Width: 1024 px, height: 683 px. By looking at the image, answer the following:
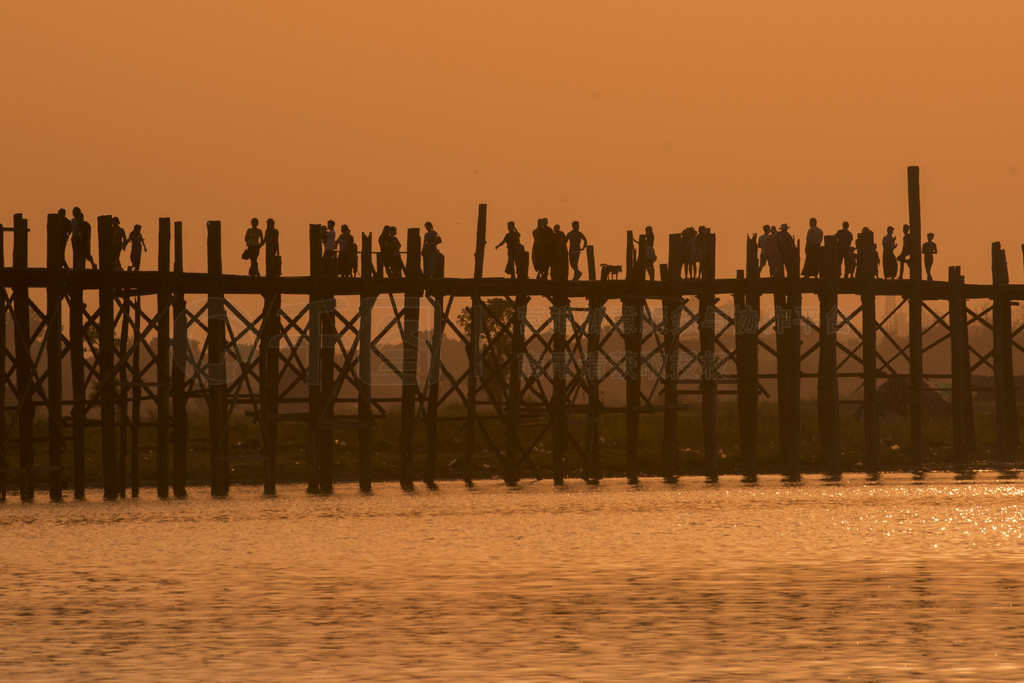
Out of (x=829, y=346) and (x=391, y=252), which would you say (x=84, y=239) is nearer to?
(x=391, y=252)

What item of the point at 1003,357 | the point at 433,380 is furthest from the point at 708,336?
the point at 1003,357

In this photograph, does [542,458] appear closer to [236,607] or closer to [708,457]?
[708,457]

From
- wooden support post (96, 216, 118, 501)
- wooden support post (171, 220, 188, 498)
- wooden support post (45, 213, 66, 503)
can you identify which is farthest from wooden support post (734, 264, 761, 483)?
wooden support post (45, 213, 66, 503)

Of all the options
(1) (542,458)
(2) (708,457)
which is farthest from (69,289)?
(1) (542,458)

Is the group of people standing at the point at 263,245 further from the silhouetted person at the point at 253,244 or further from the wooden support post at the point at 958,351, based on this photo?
the wooden support post at the point at 958,351

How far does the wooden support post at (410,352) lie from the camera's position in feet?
92.7

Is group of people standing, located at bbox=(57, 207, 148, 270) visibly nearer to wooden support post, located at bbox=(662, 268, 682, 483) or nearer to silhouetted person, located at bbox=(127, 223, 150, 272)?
silhouetted person, located at bbox=(127, 223, 150, 272)

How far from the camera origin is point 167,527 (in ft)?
77.0

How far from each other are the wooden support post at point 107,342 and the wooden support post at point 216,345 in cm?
135

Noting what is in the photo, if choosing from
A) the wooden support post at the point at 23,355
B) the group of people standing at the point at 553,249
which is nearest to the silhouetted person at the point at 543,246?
the group of people standing at the point at 553,249

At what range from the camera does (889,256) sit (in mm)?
32062

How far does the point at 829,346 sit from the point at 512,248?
595cm

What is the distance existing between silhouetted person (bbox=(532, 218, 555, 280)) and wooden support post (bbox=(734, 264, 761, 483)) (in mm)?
3292

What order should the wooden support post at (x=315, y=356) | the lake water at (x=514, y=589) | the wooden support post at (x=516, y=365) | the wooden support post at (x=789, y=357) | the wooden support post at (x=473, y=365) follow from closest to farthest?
the lake water at (x=514, y=589)
the wooden support post at (x=315, y=356)
the wooden support post at (x=473, y=365)
the wooden support post at (x=516, y=365)
the wooden support post at (x=789, y=357)
